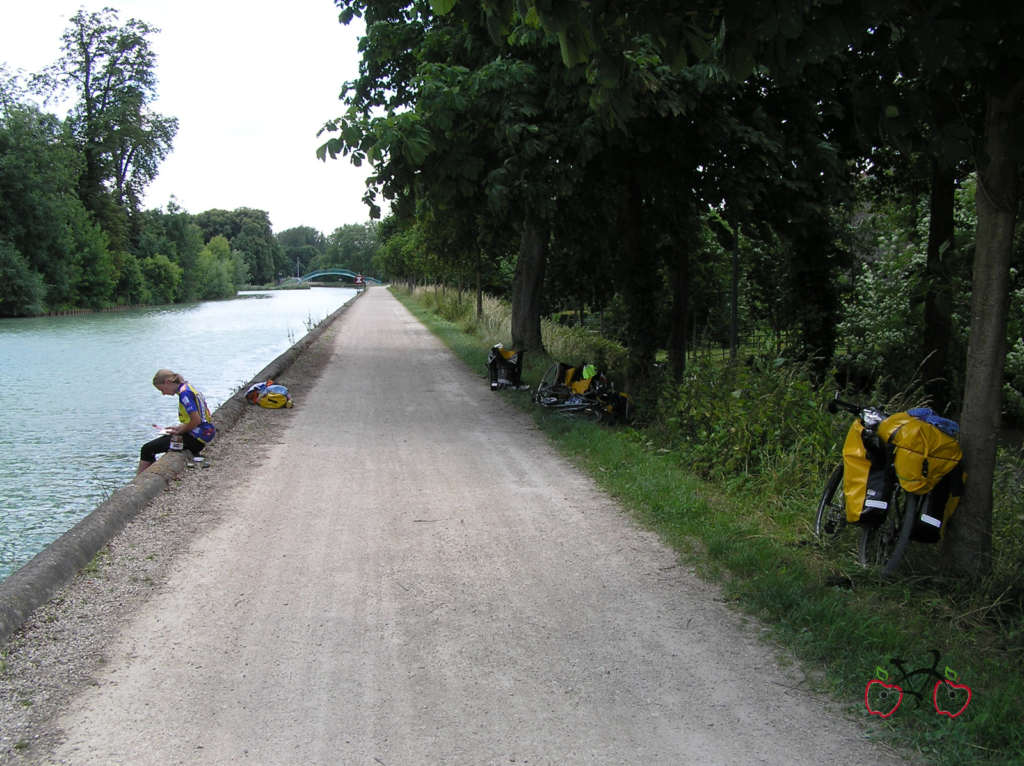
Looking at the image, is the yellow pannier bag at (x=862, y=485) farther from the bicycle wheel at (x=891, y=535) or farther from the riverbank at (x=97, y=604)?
the riverbank at (x=97, y=604)

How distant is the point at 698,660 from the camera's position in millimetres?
4301

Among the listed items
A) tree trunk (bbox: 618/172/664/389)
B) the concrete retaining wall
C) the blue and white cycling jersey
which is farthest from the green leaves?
tree trunk (bbox: 618/172/664/389)

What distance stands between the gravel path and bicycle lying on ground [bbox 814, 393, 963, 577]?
1.11m

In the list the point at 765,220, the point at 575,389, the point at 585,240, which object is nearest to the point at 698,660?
the point at 575,389

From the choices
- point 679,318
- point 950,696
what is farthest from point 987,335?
point 679,318

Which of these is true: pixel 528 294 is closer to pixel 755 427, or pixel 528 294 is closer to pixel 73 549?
pixel 755 427

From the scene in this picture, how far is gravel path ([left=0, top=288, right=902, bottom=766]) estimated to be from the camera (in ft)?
11.5

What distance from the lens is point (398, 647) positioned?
174 inches

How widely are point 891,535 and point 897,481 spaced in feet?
1.23

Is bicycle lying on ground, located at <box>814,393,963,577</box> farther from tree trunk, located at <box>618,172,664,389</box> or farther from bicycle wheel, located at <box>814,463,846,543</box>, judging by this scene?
tree trunk, located at <box>618,172,664,389</box>

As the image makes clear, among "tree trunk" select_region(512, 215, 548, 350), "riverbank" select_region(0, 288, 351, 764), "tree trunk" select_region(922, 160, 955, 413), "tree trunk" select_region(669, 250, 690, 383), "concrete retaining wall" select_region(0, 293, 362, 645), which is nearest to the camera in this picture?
"riverbank" select_region(0, 288, 351, 764)

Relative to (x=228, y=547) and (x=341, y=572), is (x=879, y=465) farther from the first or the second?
(x=228, y=547)

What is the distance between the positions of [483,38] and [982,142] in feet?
29.0

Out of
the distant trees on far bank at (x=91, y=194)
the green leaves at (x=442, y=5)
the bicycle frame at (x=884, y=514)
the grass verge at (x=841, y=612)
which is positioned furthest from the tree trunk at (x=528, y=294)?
the distant trees on far bank at (x=91, y=194)
